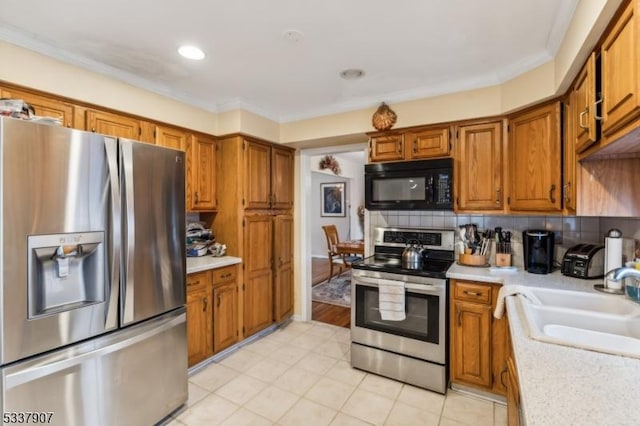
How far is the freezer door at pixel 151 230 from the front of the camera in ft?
5.68

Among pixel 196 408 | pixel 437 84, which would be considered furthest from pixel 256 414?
pixel 437 84

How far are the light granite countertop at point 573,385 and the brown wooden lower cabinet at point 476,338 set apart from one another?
38.9 inches

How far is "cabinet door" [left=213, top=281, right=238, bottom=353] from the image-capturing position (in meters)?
2.76

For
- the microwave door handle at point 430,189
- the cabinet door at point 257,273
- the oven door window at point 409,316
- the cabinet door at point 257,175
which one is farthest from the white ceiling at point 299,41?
the oven door window at point 409,316

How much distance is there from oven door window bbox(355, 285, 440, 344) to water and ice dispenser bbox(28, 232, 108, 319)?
1827 millimetres

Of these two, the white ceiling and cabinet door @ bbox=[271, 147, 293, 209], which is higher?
the white ceiling

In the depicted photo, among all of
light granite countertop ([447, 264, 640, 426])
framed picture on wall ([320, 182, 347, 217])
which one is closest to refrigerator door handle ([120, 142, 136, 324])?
light granite countertop ([447, 264, 640, 426])

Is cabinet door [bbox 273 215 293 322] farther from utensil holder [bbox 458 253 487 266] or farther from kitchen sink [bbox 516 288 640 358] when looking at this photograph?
kitchen sink [bbox 516 288 640 358]

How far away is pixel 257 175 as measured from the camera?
3.22 m

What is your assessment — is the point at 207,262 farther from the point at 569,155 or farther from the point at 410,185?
the point at 569,155

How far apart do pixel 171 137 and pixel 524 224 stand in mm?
3136

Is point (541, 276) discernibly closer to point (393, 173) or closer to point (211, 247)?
point (393, 173)

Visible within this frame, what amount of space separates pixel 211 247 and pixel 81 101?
Answer: 61.6 inches

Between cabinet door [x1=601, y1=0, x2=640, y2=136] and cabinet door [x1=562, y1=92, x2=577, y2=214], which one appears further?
cabinet door [x1=562, y1=92, x2=577, y2=214]
